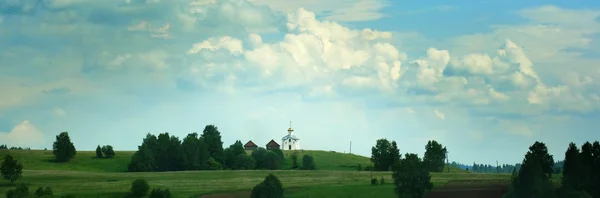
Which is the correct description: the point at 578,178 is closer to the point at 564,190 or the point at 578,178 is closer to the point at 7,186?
the point at 564,190

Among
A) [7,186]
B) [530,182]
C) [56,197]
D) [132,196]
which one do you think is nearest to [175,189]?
[132,196]

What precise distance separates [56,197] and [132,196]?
12.4 m

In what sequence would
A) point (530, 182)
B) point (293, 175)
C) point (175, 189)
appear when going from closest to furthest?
point (530, 182) < point (175, 189) < point (293, 175)

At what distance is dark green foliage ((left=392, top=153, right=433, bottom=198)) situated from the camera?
141750mm

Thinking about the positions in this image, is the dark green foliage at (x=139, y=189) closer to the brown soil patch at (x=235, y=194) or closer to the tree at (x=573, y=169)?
the brown soil patch at (x=235, y=194)

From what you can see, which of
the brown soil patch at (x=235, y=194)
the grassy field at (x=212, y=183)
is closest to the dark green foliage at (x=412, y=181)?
the grassy field at (x=212, y=183)

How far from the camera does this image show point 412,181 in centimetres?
14175

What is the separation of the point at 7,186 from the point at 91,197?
32.0 metres

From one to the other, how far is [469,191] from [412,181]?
11458 millimetres

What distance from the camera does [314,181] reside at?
176 m

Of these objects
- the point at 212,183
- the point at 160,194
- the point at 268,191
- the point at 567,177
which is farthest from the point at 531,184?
the point at 212,183

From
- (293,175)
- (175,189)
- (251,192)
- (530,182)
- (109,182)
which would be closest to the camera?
(530,182)

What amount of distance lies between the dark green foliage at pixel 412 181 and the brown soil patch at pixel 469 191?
10.2ft

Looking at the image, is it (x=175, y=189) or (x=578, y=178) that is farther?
(x=175, y=189)
